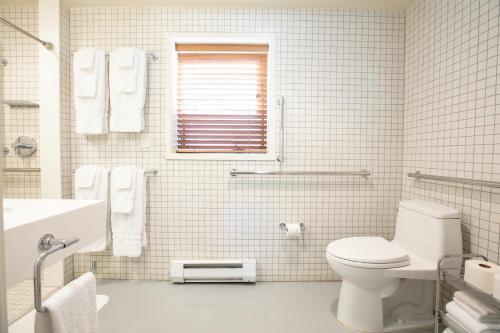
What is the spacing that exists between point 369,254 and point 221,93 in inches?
58.7

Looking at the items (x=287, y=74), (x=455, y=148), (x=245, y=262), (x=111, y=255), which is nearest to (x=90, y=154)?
(x=111, y=255)

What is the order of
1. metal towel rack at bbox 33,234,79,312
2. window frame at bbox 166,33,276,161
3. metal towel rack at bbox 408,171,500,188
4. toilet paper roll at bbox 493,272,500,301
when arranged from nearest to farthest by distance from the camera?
metal towel rack at bbox 33,234,79,312, toilet paper roll at bbox 493,272,500,301, metal towel rack at bbox 408,171,500,188, window frame at bbox 166,33,276,161

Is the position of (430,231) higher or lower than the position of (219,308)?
higher

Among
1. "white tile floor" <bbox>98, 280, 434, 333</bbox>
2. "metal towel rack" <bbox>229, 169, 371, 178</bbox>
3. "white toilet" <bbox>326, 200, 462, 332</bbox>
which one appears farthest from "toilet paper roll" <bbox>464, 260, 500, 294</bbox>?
"metal towel rack" <bbox>229, 169, 371, 178</bbox>

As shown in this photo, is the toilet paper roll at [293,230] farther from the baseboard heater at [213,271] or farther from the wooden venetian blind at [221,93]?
the wooden venetian blind at [221,93]

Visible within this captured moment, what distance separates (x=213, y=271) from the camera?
6.45 ft

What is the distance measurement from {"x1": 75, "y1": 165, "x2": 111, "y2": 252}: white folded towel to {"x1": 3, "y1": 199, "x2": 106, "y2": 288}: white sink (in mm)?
750

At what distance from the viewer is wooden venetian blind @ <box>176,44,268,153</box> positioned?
6.75 feet

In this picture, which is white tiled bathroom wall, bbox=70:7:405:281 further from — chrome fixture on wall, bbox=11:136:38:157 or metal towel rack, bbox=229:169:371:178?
chrome fixture on wall, bbox=11:136:38:157

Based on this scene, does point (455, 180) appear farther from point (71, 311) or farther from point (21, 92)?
point (21, 92)

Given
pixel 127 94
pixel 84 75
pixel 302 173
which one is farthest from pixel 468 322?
pixel 84 75

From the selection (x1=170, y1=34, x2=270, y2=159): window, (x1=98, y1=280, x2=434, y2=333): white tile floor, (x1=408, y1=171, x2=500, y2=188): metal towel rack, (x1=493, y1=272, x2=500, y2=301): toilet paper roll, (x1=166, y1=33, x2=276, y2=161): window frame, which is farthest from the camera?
(x1=170, y1=34, x2=270, y2=159): window

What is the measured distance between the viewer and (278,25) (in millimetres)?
1944

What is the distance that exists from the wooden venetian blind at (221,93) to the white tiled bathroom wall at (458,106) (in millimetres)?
1078
